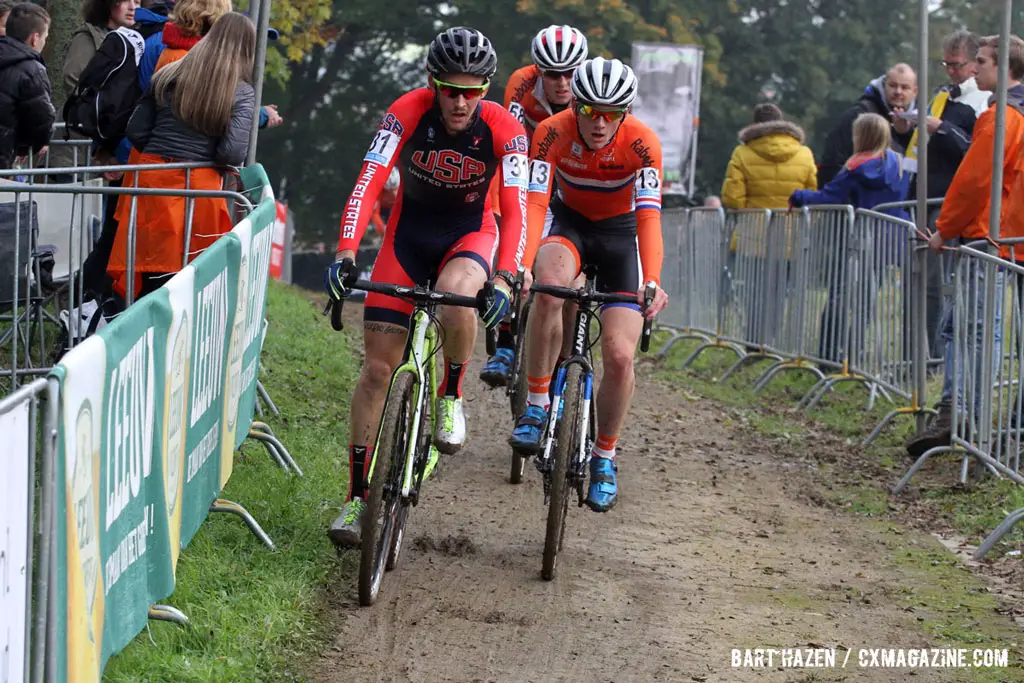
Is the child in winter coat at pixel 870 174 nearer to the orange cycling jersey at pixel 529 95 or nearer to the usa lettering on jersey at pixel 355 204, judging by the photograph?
the orange cycling jersey at pixel 529 95

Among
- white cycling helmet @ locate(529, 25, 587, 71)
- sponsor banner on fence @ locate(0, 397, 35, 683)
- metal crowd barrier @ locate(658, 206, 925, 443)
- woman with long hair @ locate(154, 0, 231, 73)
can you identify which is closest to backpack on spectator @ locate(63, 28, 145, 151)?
woman with long hair @ locate(154, 0, 231, 73)

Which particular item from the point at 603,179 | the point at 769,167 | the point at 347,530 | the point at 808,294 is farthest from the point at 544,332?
the point at 769,167

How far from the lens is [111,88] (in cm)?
844

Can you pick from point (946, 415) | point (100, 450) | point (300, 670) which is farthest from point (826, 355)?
point (100, 450)

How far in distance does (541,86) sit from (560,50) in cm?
63

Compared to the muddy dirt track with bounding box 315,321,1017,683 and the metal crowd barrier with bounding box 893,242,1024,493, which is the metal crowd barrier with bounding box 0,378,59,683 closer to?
the muddy dirt track with bounding box 315,321,1017,683

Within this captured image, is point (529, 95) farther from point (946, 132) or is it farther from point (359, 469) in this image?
point (946, 132)

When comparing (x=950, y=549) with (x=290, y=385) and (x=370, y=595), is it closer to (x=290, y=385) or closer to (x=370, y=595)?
(x=370, y=595)

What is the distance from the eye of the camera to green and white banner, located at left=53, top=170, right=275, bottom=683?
13.0 feet

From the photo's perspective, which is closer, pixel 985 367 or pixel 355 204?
pixel 355 204

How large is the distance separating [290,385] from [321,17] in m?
13.6

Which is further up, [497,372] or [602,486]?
[497,372]

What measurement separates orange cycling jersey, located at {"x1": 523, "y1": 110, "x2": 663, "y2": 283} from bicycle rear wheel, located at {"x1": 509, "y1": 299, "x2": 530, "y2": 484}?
698 millimetres

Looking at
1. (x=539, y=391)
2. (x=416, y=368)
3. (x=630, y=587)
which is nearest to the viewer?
(x=416, y=368)
